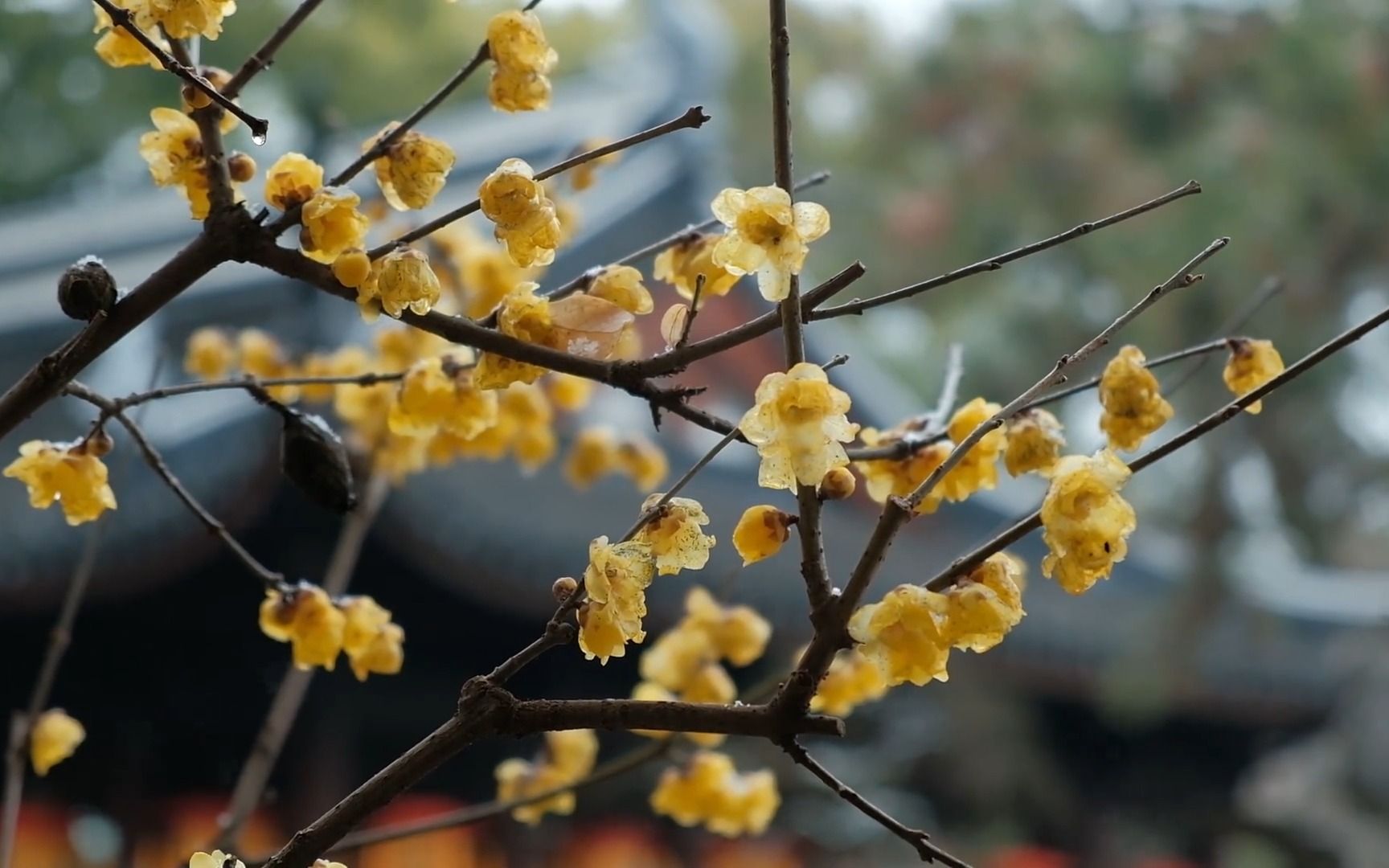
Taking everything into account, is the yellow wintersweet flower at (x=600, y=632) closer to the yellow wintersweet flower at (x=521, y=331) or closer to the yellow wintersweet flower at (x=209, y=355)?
the yellow wintersweet flower at (x=521, y=331)

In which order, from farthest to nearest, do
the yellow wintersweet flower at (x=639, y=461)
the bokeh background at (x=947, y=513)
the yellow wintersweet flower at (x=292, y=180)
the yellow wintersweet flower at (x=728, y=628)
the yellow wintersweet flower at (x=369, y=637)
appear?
the bokeh background at (x=947, y=513), the yellow wintersweet flower at (x=639, y=461), the yellow wintersweet flower at (x=728, y=628), the yellow wintersweet flower at (x=369, y=637), the yellow wintersweet flower at (x=292, y=180)

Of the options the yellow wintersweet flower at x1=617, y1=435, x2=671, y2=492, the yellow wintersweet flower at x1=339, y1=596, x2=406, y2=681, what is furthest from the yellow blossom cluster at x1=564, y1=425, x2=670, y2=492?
the yellow wintersweet flower at x1=339, y1=596, x2=406, y2=681

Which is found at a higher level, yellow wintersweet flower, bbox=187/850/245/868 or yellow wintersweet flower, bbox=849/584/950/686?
yellow wintersweet flower, bbox=849/584/950/686

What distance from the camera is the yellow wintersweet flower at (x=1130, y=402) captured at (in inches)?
17.4

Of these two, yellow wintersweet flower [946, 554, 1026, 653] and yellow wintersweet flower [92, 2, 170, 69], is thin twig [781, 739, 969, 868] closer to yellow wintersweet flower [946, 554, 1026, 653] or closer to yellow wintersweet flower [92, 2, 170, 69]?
yellow wintersweet flower [946, 554, 1026, 653]

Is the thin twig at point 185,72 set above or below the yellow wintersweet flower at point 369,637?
above

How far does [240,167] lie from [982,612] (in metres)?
0.32

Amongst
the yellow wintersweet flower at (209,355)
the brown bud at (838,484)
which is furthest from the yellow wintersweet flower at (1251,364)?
the yellow wintersweet flower at (209,355)

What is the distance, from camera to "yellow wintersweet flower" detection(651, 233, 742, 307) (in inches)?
19.4

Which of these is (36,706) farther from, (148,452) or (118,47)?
(118,47)

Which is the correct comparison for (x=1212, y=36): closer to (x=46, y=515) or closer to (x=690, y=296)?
(x=46, y=515)

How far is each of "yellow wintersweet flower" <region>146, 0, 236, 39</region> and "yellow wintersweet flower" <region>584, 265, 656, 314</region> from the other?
0.52 ft

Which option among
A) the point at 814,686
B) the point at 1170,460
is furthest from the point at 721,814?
the point at 1170,460

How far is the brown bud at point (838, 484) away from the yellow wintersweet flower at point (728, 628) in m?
0.27
